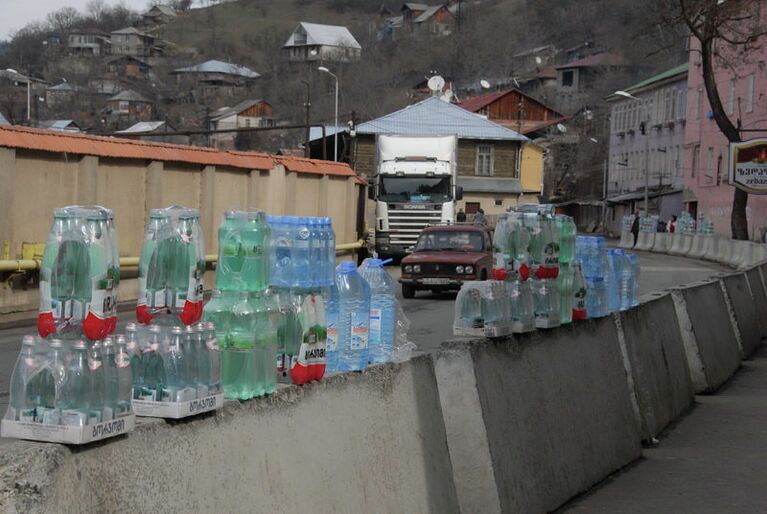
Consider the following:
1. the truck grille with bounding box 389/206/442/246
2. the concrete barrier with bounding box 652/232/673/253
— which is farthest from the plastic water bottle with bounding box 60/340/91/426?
the concrete barrier with bounding box 652/232/673/253

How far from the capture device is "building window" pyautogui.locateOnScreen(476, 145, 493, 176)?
84938 mm

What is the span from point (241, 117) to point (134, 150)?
5548 inches

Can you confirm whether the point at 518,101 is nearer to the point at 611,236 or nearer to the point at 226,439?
the point at 611,236

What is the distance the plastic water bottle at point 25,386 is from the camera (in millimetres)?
4055

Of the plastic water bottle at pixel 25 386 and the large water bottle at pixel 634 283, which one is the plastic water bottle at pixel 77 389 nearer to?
the plastic water bottle at pixel 25 386

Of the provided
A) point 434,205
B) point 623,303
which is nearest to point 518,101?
point 434,205

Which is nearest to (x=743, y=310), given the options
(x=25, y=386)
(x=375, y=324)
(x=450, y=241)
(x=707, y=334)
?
(x=707, y=334)

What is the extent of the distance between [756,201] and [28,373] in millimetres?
65313

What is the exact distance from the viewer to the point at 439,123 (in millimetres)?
83562

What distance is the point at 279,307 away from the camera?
5812mm

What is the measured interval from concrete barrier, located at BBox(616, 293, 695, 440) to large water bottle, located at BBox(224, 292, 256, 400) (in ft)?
17.0

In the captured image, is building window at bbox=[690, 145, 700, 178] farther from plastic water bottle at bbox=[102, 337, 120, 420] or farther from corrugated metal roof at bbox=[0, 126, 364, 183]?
plastic water bottle at bbox=[102, 337, 120, 420]

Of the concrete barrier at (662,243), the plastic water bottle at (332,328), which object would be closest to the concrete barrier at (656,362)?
the plastic water bottle at (332,328)

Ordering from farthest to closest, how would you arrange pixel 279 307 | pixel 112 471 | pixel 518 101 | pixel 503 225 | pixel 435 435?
→ pixel 518 101
pixel 503 225
pixel 435 435
pixel 279 307
pixel 112 471
